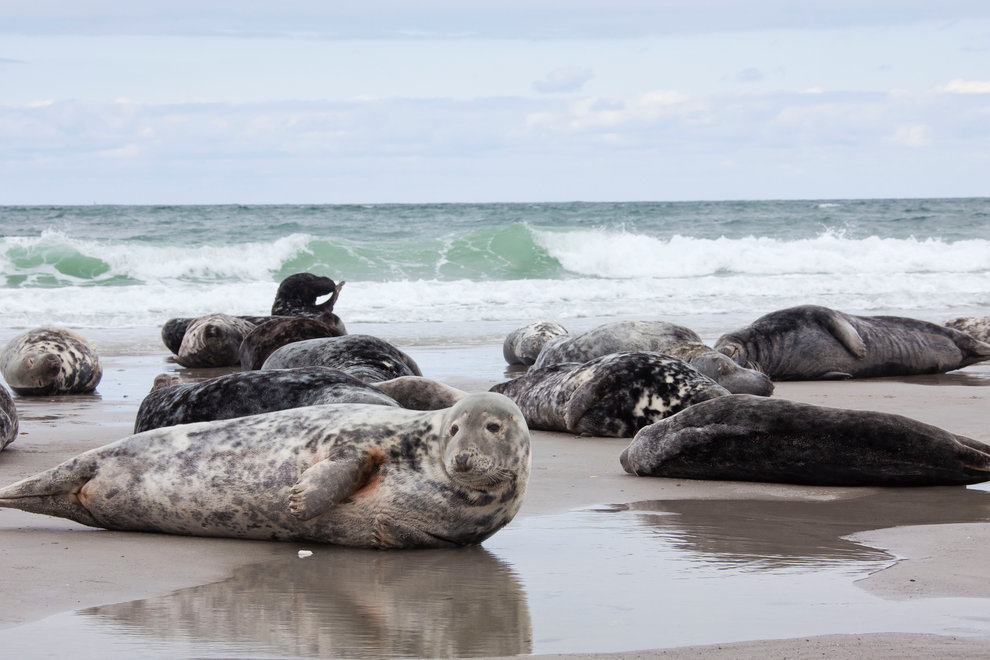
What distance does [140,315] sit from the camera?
57.5ft

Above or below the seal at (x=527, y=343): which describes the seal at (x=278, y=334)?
above

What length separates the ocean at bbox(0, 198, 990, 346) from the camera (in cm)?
1831

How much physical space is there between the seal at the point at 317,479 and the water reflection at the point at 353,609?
148 mm

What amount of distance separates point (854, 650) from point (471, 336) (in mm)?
11988

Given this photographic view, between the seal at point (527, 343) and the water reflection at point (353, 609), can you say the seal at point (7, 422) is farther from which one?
the seal at point (527, 343)

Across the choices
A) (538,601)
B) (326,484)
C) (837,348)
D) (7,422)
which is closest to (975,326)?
(837,348)

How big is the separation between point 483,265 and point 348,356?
19.8 metres

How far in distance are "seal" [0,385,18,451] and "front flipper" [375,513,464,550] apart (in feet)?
10.6

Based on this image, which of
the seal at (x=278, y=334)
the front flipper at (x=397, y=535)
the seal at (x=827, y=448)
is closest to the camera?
the front flipper at (x=397, y=535)

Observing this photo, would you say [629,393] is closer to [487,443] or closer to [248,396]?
[248,396]

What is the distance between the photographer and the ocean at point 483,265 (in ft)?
60.1

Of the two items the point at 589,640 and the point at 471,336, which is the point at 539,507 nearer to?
the point at 589,640

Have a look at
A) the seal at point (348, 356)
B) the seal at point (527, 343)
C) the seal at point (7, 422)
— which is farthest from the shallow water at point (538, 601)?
the seal at point (527, 343)

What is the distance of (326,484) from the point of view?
13.5 ft
